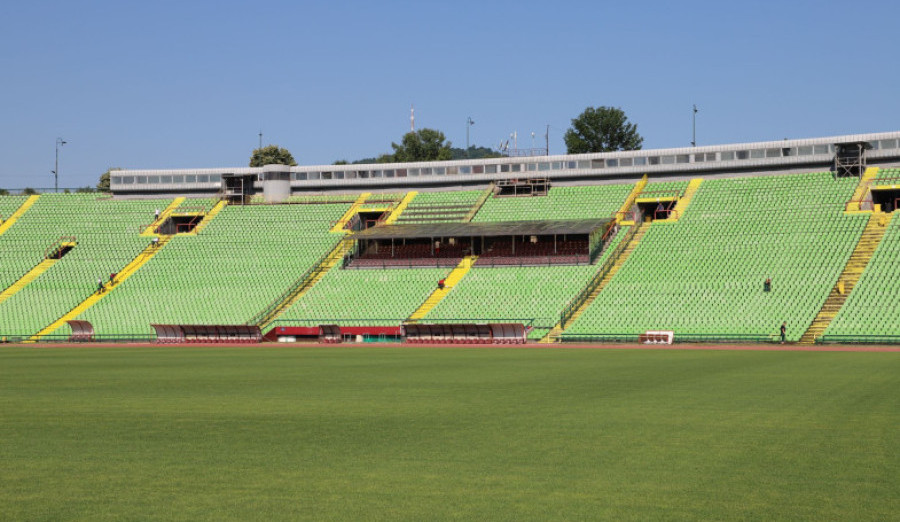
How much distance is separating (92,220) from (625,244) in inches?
1854

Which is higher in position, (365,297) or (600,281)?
(600,281)

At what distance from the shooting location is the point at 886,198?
72.6 metres

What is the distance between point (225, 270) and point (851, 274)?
142 ft

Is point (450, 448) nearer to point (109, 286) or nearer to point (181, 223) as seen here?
point (109, 286)

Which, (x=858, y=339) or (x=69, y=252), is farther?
(x=69, y=252)

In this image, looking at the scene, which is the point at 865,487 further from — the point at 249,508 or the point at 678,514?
the point at 249,508

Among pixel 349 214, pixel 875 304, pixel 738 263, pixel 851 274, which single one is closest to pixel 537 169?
pixel 349 214

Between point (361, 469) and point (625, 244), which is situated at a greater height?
point (625, 244)

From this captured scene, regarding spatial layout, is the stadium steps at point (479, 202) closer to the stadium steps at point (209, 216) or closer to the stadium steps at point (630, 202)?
the stadium steps at point (630, 202)

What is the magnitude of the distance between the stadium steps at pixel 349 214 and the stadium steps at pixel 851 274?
1542 inches

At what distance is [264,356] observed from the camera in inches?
1679

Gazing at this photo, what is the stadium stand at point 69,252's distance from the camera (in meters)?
69.8

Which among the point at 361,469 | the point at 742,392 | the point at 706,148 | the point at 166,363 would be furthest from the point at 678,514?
the point at 706,148

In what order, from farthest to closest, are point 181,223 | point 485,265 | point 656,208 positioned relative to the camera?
point 181,223 → point 656,208 → point 485,265
